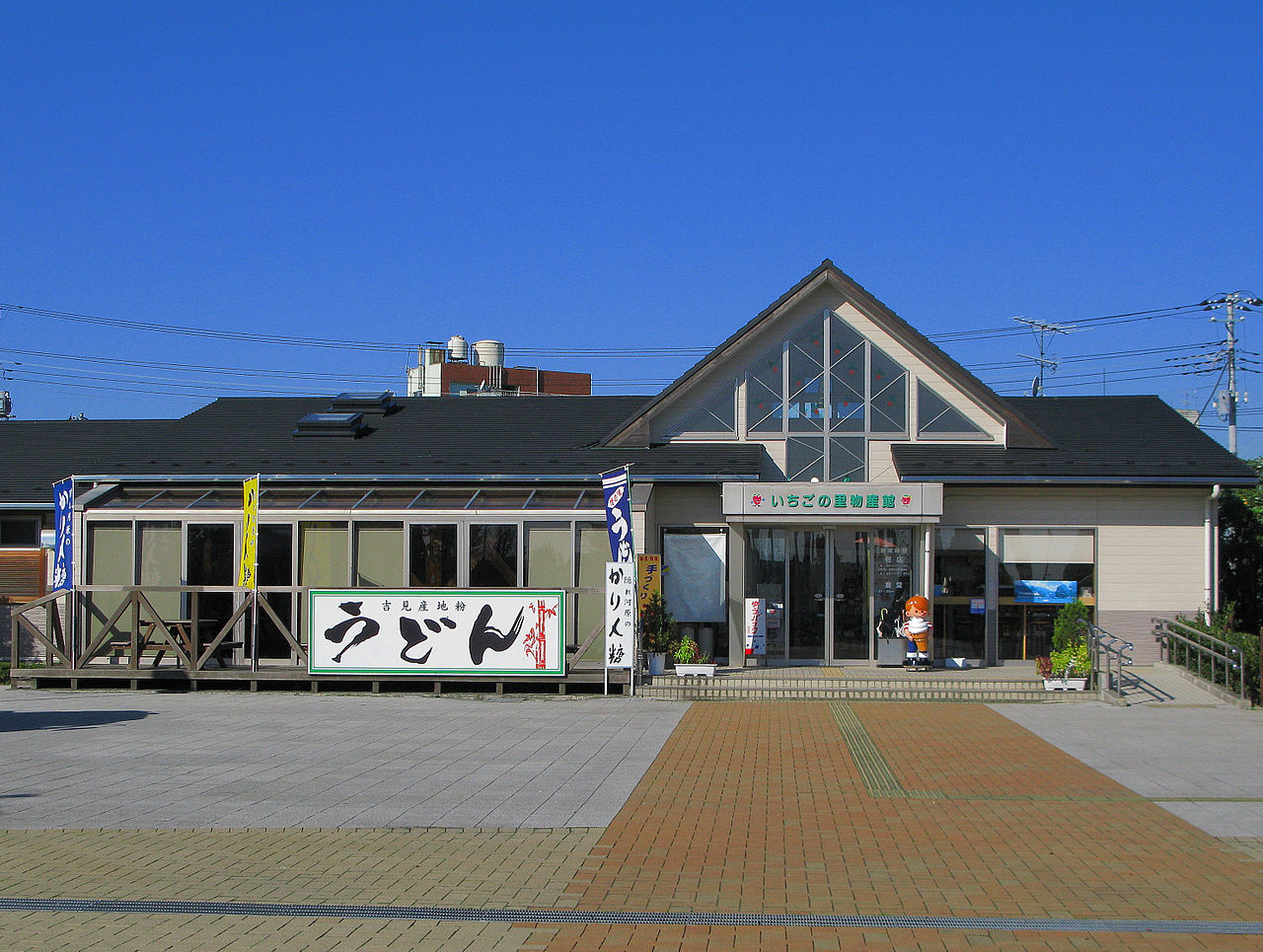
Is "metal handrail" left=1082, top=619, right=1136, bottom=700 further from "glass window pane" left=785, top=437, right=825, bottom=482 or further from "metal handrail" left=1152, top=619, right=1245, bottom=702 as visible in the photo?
"glass window pane" left=785, top=437, right=825, bottom=482

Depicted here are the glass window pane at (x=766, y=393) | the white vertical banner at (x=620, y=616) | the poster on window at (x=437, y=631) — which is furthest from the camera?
the glass window pane at (x=766, y=393)

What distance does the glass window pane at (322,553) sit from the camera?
20422 millimetres

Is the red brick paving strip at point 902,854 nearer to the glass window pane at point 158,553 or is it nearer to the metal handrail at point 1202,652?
the metal handrail at point 1202,652

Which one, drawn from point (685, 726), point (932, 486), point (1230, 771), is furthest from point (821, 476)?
point (1230, 771)

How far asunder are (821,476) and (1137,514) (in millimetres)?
5491

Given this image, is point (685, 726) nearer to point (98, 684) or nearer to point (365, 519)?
point (365, 519)

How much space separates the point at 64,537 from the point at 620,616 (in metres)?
9.93

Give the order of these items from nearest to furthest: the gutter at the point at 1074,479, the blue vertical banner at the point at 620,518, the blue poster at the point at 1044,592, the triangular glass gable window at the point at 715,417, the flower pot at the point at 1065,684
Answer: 1. the flower pot at the point at 1065,684
2. the blue vertical banner at the point at 620,518
3. the gutter at the point at 1074,479
4. the blue poster at the point at 1044,592
5. the triangular glass gable window at the point at 715,417

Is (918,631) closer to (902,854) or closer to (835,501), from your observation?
(835,501)

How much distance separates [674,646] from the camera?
1922cm

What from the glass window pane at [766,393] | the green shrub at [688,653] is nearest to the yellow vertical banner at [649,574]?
the green shrub at [688,653]

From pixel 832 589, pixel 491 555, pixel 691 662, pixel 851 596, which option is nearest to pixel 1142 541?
pixel 851 596

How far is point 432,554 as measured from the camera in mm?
20328

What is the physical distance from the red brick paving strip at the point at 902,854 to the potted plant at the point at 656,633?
5.64 metres
